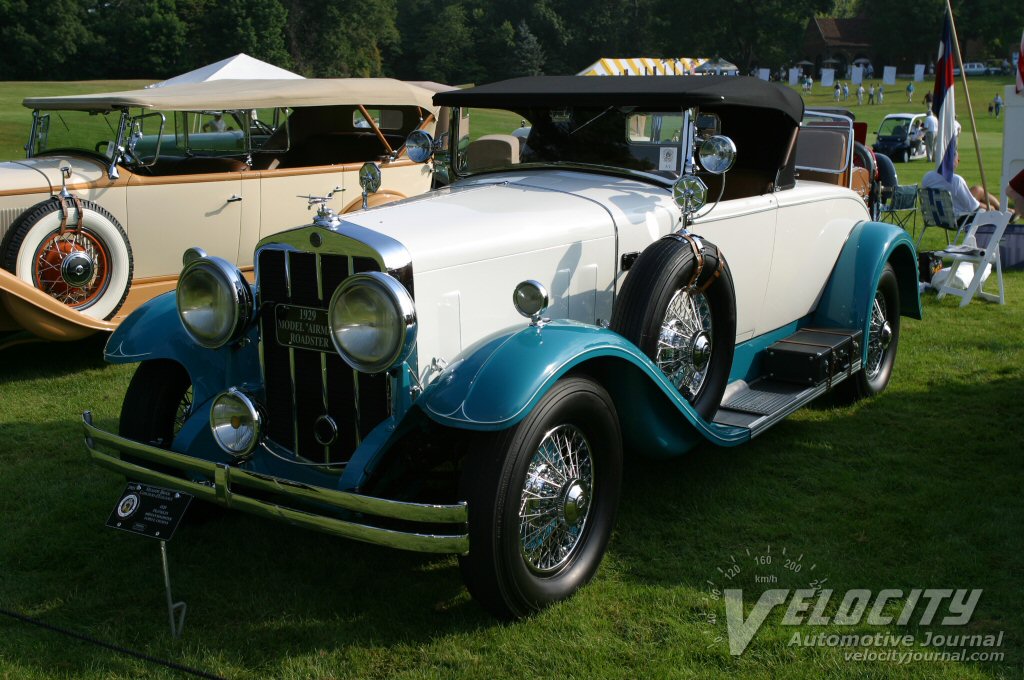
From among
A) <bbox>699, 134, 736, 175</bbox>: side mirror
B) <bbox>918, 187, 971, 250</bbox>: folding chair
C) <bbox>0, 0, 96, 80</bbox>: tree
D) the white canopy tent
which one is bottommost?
<bbox>918, 187, 971, 250</bbox>: folding chair

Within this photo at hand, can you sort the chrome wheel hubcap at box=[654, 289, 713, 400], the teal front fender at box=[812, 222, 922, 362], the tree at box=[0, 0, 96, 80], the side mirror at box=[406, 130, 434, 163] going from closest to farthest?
the chrome wheel hubcap at box=[654, 289, 713, 400] → the side mirror at box=[406, 130, 434, 163] → the teal front fender at box=[812, 222, 922, 362] → the tree at box=[0, 0, 96, 80]

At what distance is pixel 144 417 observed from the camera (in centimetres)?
402

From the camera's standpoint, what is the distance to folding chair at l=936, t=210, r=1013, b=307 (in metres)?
8.70

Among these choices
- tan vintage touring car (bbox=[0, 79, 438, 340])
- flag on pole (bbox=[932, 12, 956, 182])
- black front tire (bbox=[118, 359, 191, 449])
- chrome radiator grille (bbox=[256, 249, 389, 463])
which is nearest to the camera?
chrome radiator grille (bbox=[256, 249, 389, 463])

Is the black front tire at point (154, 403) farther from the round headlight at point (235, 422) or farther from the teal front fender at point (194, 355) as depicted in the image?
the round headlight at point (235, 422)

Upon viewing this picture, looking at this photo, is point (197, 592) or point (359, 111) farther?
point (359, 111)

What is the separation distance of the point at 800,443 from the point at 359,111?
229 inches

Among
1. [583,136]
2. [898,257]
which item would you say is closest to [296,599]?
[583,136]

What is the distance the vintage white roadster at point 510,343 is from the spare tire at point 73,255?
2.98 metres

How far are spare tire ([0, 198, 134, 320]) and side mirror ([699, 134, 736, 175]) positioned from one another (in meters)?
4.69

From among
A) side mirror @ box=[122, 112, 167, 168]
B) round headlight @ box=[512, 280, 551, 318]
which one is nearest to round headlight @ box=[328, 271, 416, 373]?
round headlight @ box=[512, 280, 551, 318]

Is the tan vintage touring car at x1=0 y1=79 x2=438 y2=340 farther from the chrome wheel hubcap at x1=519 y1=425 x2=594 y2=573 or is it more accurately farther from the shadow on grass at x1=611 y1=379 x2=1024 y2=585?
the chrome wheel hubcap at x1=519 y1=425 x2=594 y2=573

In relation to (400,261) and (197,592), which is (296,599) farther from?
(400,261)

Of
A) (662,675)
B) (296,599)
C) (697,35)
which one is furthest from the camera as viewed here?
(697,35)
